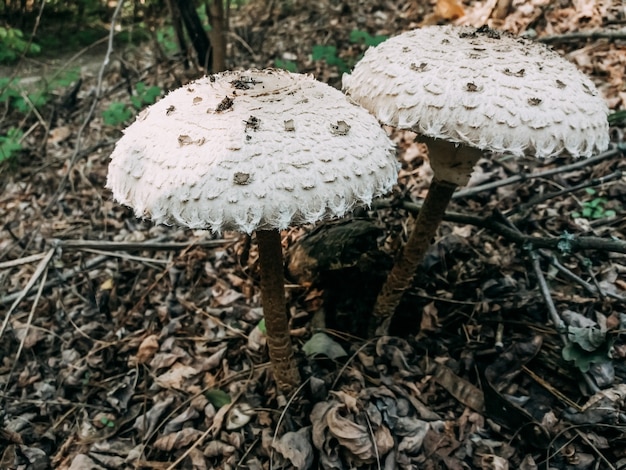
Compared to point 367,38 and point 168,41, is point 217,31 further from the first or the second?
point 168,41

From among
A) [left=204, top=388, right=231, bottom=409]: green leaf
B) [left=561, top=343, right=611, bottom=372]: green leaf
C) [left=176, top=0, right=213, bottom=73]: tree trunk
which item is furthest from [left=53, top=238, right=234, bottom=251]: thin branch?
[left=561, top=343, right=611, bottom=372]: green leaf

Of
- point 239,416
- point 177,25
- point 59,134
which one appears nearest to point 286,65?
point 177,25

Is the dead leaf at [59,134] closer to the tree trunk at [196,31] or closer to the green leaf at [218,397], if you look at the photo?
the tree trunk at [196,31]

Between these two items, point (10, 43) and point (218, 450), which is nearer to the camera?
point (218, 450)

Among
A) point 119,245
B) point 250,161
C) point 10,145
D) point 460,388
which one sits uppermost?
point 250,161

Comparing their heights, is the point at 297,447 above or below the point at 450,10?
below

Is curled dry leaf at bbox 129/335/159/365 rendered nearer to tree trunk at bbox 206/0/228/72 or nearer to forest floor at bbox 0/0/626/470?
forest floor at bbox 0/0/626/470

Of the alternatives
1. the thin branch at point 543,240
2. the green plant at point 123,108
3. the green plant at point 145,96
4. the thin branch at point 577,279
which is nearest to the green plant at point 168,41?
the green plant at point 145,96
